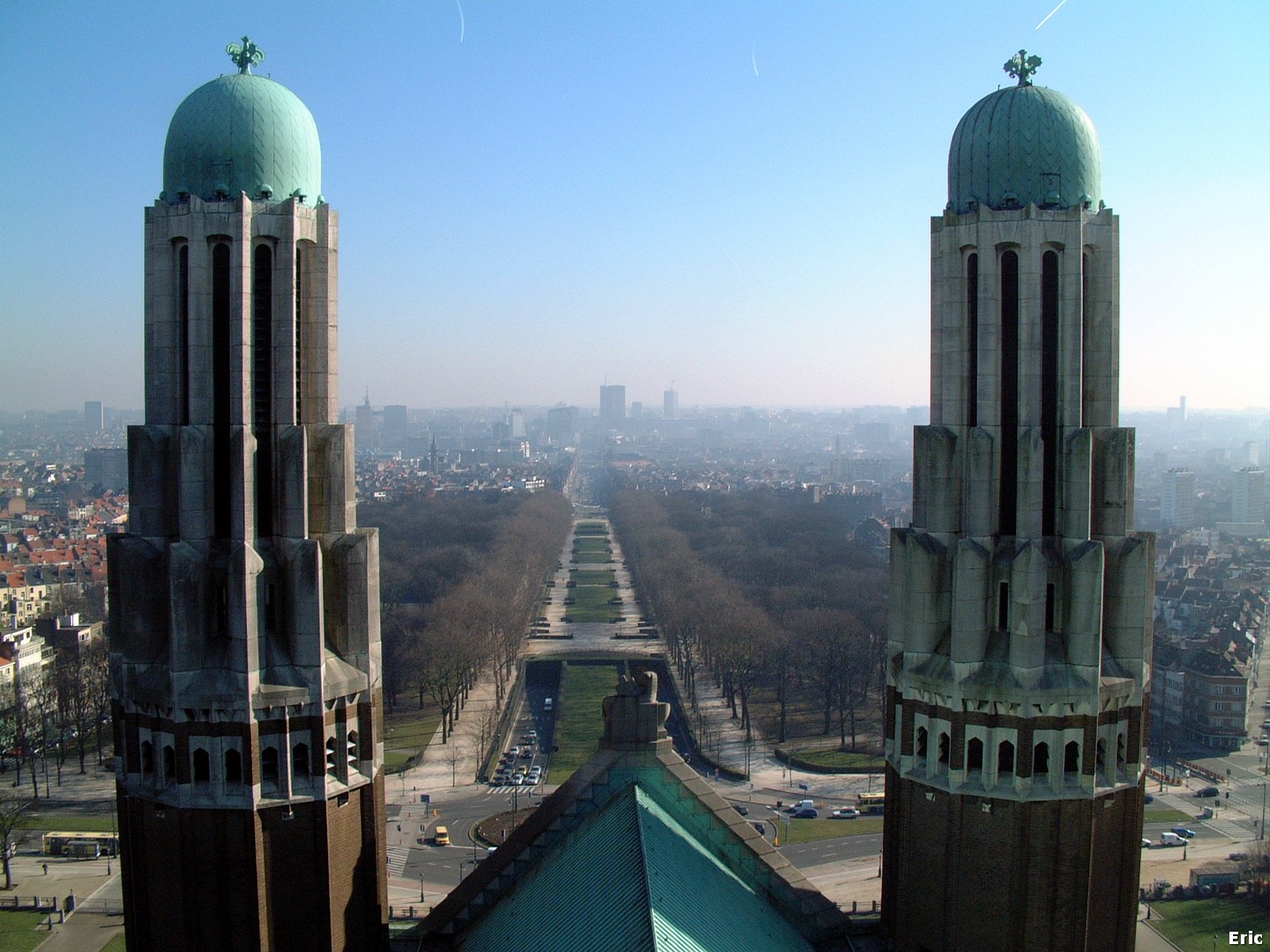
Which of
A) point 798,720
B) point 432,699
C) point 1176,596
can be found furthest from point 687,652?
point 1176,596

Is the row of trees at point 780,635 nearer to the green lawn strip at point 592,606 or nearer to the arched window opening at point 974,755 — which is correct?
the green lawn strip at point 592,606

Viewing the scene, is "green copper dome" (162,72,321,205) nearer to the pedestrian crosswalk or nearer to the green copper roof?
the green copper roof

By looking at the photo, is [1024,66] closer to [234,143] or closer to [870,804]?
[234,143]

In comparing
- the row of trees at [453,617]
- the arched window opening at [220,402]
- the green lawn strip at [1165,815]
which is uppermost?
the arched window opening at [220,402]

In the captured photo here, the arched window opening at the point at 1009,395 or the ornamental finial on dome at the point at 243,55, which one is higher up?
the ornamental finial on dome at the point at 243,55

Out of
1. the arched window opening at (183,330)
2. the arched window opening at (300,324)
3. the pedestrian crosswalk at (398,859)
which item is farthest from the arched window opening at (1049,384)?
the pedestrian crosswalk at (398,859)

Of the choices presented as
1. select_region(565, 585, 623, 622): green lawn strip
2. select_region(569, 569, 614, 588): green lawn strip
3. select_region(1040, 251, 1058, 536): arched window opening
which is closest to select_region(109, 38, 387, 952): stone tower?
select_region(1040, 251, 1058, 536): arched window opening

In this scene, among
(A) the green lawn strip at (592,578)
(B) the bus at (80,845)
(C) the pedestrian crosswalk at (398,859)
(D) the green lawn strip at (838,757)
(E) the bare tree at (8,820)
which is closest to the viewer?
(E) the bare tree at (8,820)
